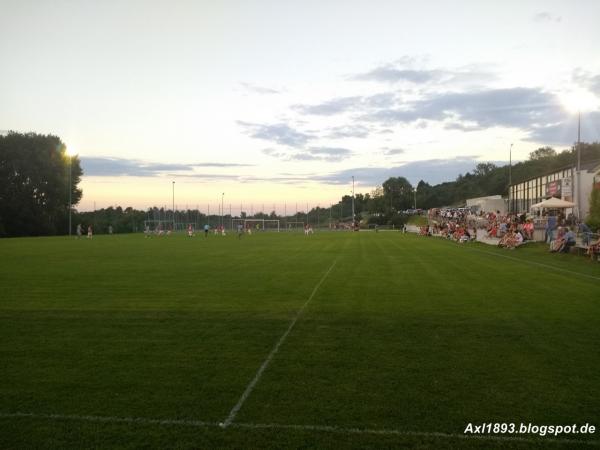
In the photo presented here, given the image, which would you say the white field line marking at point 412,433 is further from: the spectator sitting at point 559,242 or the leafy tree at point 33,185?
Answer: the leafy tree at point 33,185

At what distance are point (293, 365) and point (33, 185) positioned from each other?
68.9 meters

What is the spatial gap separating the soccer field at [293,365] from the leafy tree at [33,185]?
57.4m

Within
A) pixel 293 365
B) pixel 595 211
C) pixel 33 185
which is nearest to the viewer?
pixel 293 365

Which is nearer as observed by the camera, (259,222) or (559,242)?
(559,242)

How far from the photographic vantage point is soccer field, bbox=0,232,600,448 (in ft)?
A: 14.4

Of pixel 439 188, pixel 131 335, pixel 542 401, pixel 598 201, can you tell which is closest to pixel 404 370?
pixel 542 401

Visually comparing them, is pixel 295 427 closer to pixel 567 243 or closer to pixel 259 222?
pixel 567 243

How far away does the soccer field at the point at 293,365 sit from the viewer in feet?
14.4

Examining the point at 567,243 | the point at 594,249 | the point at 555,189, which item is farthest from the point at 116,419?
the point at 555,189

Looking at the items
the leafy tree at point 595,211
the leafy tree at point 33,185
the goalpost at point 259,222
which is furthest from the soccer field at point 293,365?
the goalpost at point 259,222

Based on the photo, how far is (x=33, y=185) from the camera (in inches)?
2566

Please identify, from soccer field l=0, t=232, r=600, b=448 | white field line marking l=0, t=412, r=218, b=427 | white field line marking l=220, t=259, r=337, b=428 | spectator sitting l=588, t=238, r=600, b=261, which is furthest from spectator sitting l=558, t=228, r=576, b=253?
white field line marking l=0, t=412, r=218, b=427

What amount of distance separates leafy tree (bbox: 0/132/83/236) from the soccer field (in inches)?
2259

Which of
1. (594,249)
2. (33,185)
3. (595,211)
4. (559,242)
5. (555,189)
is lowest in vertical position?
(594,249)
